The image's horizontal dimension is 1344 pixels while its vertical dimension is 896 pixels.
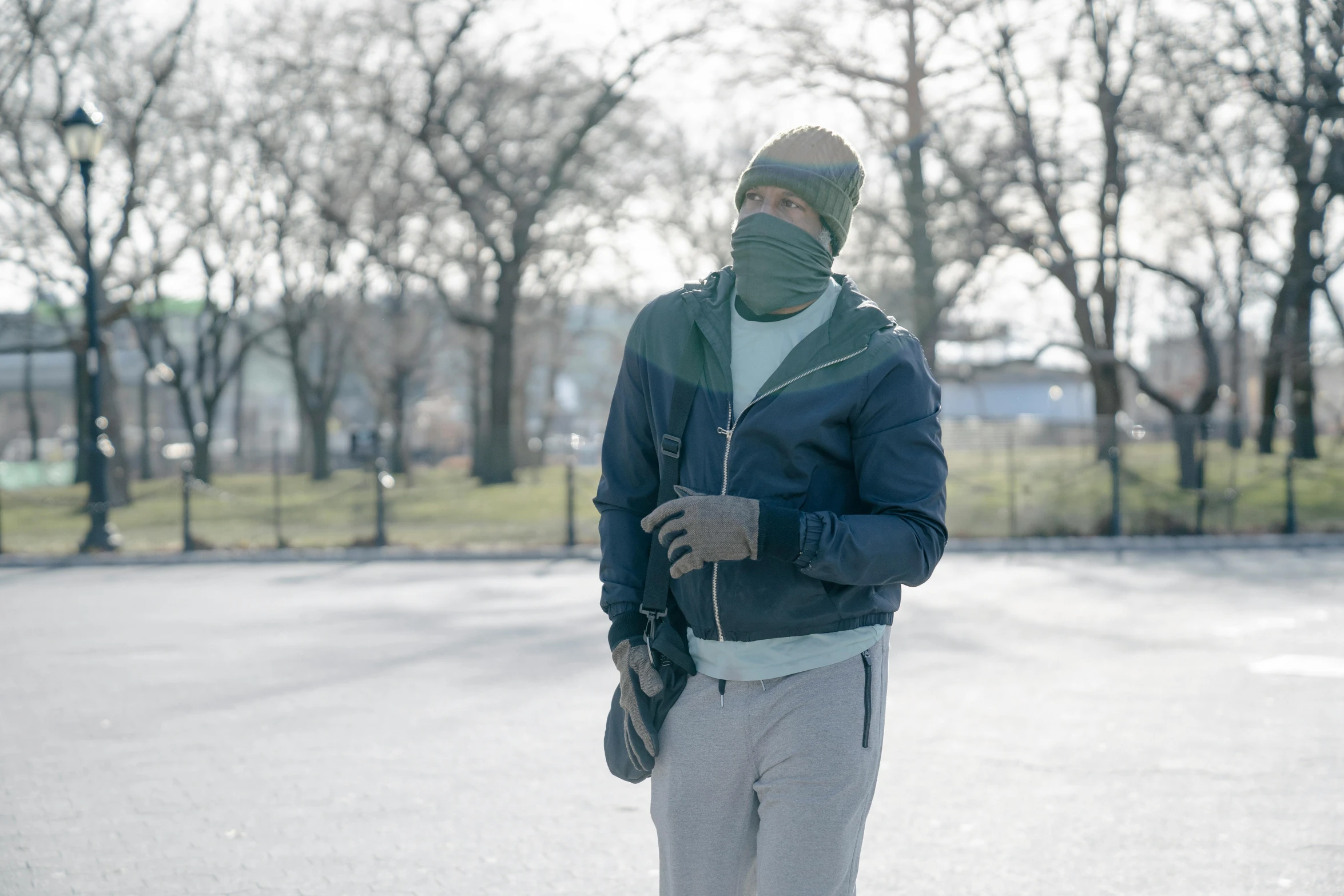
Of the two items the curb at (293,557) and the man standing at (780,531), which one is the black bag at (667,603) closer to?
the man standing at (780,531)

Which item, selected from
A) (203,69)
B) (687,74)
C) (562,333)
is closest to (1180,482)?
(687,74)

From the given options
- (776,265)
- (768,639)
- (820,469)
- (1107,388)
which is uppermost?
(1107,388)

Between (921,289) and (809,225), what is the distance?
2232 cm

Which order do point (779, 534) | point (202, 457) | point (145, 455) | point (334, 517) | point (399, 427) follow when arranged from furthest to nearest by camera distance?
point (145, 455), point (399, 427), point (202, 457), point (334, 517), point (779, 534)

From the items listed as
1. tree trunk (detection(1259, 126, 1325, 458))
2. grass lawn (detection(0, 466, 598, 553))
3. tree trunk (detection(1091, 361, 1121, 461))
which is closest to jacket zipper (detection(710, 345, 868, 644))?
grass lawn (detection(0, 466, 598, 553))

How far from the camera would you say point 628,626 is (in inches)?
104

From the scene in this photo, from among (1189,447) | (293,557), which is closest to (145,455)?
(293,557)

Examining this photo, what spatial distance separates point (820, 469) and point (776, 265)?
1.28 ft

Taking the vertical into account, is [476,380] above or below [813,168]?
above

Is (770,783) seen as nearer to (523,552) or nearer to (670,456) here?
(670,456)

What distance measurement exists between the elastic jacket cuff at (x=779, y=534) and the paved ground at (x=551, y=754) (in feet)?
7.91

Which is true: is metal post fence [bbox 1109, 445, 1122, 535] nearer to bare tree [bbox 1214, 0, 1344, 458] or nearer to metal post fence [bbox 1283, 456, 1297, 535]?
metal post fence [bbox 1283, 456, 1297, 535]

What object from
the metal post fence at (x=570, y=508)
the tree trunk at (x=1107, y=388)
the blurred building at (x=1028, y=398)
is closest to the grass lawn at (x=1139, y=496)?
the tree trunk at (x=1107, y=388)

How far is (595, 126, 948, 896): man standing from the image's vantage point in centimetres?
245
